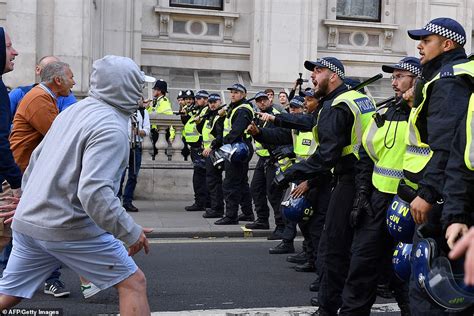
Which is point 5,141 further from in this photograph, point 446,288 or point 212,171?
point 212,171

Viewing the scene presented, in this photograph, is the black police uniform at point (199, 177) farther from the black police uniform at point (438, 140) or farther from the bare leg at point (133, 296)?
the black police uniform at point (438, 140)

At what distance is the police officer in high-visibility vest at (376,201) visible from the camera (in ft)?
18.2

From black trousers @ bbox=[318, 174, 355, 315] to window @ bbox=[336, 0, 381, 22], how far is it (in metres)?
15.7

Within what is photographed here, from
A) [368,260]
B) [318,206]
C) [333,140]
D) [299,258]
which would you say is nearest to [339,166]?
[333,140]

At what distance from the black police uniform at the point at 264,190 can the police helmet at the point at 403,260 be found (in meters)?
5.34

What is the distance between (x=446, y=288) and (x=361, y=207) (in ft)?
5.73

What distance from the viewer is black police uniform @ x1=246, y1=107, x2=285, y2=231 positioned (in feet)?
35.0

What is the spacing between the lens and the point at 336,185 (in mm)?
6254

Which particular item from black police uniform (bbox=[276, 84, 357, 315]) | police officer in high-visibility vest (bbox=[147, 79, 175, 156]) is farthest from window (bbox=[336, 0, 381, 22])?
black police uniform (bbox=[276, 84, 357, 315])

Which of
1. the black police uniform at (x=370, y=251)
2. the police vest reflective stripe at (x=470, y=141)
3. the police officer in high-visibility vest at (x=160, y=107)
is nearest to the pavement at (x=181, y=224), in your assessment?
the police officer in high-visibility vest at (x=160, y=107)

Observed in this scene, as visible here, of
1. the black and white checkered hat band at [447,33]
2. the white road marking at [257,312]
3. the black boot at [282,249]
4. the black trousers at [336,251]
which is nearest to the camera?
the black and white checkered hat band at [447,33]

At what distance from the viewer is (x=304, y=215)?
7344 millimetres

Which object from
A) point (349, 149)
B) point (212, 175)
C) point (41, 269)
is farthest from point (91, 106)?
point (212, 175)

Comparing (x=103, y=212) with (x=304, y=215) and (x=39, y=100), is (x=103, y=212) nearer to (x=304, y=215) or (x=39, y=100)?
(x=39, y=100)
